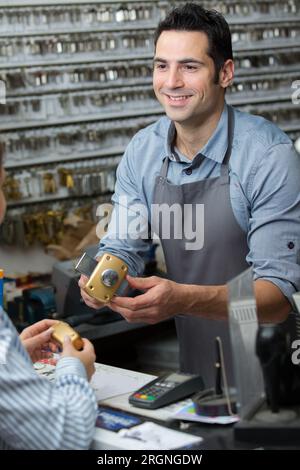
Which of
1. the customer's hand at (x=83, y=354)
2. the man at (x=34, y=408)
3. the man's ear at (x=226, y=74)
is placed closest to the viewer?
the man at (x=34, y=408)

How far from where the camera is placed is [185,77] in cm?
309

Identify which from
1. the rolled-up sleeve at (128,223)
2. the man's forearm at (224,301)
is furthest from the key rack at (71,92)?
the man's forearm at (224,301)

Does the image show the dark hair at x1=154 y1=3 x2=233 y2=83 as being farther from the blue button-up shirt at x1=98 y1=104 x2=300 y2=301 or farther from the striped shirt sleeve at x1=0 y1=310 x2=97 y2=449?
the striped shirt sleeve at x1=0 y1=310 x2=97 y2=449

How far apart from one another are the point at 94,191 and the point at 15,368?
139 inches

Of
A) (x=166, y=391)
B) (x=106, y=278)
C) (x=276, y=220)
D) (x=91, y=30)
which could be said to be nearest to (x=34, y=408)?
(x=166, y=391)

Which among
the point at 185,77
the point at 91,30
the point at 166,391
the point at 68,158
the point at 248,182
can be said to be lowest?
the point at 68,158

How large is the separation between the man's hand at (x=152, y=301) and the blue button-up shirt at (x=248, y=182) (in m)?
0.37

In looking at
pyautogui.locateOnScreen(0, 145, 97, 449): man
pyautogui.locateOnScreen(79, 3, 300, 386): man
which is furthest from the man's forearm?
pyautogui.locateOnScreen(0, 145, 97, 449): man

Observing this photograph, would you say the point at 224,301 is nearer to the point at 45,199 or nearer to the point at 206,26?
the point at 206,26

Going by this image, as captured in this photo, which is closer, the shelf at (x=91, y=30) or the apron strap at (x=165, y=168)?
the apron strap at (x=165, y=168)

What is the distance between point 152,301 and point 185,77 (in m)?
0.90

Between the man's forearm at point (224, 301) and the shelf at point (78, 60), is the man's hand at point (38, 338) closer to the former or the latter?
the man's forearm at point (224, 301)

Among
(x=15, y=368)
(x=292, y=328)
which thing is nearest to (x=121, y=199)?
(x=292, y=328)

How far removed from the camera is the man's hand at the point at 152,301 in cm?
264
